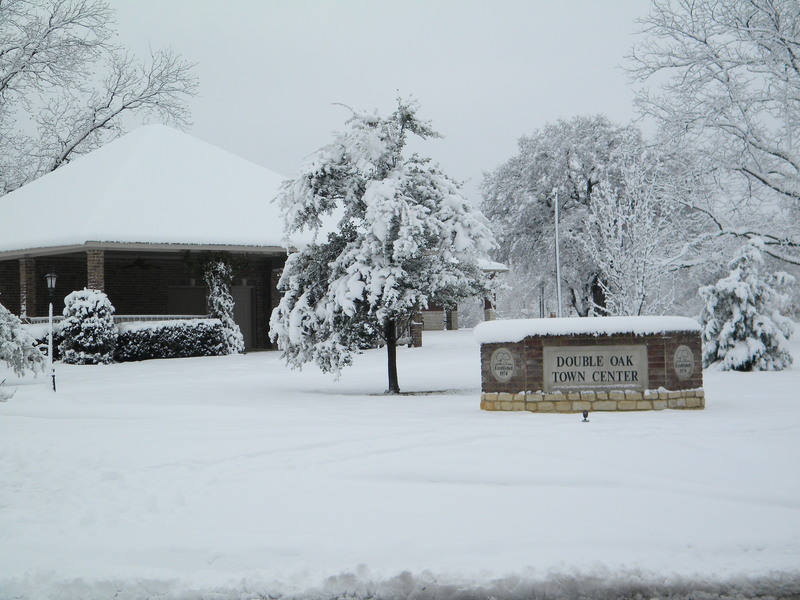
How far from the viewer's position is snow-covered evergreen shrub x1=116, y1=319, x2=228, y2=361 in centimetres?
2367

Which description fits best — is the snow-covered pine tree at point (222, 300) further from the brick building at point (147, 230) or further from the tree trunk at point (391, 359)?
the tree trunk at point (391, 359)

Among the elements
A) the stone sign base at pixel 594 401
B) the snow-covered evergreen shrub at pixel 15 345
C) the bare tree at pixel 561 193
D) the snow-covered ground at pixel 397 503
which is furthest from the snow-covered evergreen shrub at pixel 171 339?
the bare tree at pixel 561 193

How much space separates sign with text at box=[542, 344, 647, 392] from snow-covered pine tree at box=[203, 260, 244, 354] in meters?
16.2

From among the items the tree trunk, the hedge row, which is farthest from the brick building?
the tree trunk

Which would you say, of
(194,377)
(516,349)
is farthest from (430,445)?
(194,377)

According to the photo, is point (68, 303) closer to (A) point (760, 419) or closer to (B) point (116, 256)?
(B) point (116, 256)

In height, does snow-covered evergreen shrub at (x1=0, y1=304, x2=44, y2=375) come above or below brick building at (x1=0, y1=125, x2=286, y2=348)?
below

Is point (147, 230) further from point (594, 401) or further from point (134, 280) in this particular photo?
point (594, 401)

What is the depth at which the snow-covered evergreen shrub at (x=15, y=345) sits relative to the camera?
53.7 feet

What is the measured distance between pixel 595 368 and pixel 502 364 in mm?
1217

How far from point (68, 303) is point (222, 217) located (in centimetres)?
588

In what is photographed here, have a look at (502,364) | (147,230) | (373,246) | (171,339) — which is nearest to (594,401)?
(502,364)

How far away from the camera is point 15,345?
54.0ft

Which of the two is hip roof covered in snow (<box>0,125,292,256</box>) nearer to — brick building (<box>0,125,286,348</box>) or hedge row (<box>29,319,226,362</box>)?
brick building (<box>0,125,286,348</box>)
